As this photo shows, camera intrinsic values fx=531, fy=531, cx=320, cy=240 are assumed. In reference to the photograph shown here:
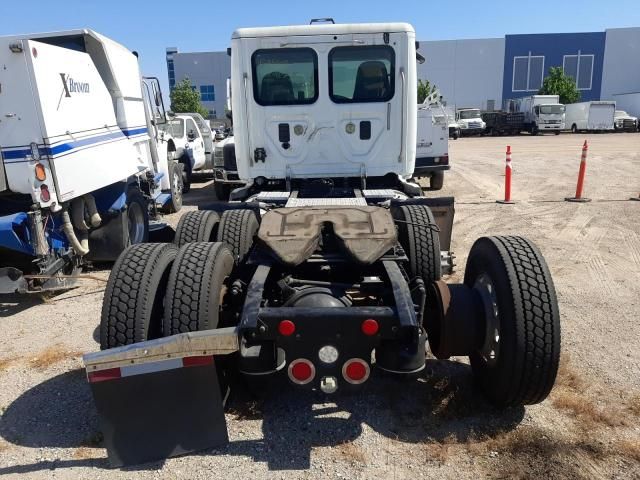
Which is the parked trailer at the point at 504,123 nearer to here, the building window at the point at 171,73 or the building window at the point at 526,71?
the building window at the point at 526,71

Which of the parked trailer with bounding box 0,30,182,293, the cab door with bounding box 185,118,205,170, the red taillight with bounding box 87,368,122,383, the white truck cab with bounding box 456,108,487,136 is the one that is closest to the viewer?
the red taillight with bounding box 87,368,122,383

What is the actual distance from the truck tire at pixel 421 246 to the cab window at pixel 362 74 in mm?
2305

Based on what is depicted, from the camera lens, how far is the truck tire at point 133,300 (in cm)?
310

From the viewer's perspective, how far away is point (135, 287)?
3.17 meters

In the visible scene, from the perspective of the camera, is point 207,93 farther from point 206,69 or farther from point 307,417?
point 307,417

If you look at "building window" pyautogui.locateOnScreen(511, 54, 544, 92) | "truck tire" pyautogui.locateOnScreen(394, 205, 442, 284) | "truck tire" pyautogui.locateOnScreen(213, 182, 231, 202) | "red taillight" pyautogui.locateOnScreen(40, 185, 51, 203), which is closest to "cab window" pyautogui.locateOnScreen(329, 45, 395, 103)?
"truck tire" pyautogui.locateOnScreen(394, 205, 442, 284)

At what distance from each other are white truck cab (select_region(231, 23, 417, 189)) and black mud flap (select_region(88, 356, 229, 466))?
3.89 metres

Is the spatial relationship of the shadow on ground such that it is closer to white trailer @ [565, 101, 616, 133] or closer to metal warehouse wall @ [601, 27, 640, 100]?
white trailer @ [565, 101, 616, 133]

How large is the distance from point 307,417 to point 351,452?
0.44 m

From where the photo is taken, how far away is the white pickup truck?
13.7 metres

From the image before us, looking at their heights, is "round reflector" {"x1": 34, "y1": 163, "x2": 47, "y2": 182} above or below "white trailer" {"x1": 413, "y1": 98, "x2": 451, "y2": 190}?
above

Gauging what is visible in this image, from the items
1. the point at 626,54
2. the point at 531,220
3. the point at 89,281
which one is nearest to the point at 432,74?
the point at 626,54

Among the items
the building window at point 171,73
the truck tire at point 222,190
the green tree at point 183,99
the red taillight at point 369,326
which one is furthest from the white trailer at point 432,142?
the building window at point 171,73

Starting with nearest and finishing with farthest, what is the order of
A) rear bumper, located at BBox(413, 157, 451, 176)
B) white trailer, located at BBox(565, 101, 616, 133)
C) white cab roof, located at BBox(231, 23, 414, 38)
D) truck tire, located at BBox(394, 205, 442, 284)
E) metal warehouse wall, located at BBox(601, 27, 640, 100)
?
truck tire, located at BBox(394, 205, 442, 284) < white cab roof, located at BBox(231, 23, 414, 38) < rear bumper, located at BBox(413, 157, 451, 176) < white trailer, located at BBox(565, 101, 616, 133) < metal warehouse wall, located at BBox(601, 27, 640, 100)
